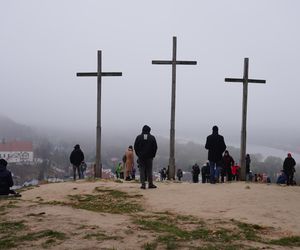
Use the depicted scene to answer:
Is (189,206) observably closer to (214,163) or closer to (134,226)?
(134,226)

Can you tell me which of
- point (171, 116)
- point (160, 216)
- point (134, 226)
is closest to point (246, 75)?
point (171, 116)

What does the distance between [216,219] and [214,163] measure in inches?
250

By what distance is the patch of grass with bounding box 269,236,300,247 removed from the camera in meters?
7.44

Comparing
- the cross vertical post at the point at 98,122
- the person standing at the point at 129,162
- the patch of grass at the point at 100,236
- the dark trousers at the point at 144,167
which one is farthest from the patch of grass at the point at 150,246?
the person standing at the point at 129,162

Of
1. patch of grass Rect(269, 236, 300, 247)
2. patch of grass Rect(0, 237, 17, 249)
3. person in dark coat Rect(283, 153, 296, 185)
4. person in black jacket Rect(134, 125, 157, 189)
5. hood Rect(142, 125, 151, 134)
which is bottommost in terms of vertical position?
patch of grass Rect(0, 237, 17, 249)

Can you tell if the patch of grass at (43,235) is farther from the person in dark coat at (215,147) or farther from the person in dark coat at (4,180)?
the person in dark coat at (215,147)

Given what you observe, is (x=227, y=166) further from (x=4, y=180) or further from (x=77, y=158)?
(x=4, y=180)

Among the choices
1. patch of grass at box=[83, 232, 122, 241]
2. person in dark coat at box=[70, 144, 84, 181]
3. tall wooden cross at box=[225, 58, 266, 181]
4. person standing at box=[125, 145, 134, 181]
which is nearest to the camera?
patch of grass at box=[83, 232, 122, 241]

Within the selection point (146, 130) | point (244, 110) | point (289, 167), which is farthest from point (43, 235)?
point (289, 167)

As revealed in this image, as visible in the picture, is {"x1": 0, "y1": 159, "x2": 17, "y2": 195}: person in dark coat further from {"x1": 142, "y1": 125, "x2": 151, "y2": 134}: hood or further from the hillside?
{"x1": 142, "y1": 125, "x2": 151, "y2": 134}: hood

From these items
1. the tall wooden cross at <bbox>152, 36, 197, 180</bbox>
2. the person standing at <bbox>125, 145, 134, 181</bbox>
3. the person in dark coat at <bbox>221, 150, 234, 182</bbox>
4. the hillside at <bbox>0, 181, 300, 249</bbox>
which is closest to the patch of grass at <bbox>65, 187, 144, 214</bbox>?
the hillside at <bbox>0, 181, 300, 249</bbox>

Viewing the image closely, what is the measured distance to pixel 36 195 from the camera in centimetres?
1437

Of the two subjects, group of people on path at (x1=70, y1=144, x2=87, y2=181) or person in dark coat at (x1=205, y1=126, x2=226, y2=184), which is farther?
group of people on path at (x1=70, y1=144, x2=87, y2=181)

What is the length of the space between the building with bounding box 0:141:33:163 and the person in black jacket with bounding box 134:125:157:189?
48.5 metres
